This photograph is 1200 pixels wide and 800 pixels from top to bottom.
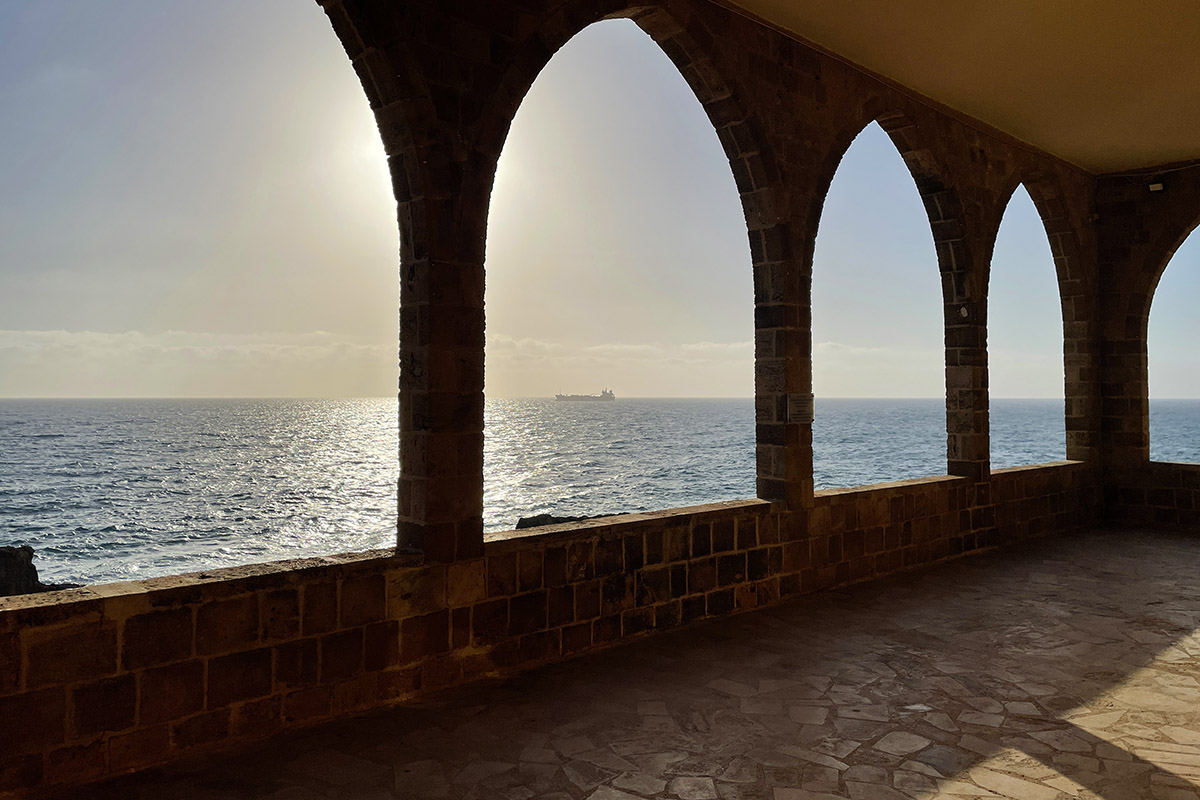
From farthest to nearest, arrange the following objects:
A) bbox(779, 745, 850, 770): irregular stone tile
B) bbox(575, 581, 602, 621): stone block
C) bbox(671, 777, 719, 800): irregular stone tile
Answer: bbox(575, 581, 602, 621): stone block
bbox(779, 745, 850, 770): irregular stone tile
bbox(671, 777, 719, 800): irregular stone tile

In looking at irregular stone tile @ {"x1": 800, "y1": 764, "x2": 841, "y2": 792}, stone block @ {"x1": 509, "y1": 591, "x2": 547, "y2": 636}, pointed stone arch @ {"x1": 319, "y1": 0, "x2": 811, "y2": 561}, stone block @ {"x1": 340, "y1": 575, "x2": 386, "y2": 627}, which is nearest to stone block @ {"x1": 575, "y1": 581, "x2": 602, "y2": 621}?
stone block @ {"x1": 509, "y1": 591, "x2": 547, "y2": 636}

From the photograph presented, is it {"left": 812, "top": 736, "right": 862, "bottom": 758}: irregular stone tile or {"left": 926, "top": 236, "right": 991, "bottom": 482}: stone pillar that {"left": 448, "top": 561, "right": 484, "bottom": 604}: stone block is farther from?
{"left": 926, "top": 236, "right": 991, "bottom": 482}: stone pillar

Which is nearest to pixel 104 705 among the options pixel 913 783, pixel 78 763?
pixel 78 763

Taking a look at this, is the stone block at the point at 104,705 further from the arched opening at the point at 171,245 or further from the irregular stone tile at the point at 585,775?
the arched opening at the point at 171,245

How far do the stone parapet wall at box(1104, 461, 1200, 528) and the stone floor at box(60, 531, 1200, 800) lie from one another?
13.0 ft

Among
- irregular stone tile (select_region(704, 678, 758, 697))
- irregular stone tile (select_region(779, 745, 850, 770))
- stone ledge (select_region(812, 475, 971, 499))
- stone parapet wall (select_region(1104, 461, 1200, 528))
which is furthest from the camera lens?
stone parapet wall (select_region(1104, 461, 1200, 528))

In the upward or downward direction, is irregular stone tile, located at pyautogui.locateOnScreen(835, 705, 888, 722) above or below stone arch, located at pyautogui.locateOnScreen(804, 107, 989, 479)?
below

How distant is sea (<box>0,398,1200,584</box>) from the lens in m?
26.7

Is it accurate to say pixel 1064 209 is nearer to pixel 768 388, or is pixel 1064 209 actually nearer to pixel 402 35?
pixel 768 388

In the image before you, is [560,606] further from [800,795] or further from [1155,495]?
[1155,495]

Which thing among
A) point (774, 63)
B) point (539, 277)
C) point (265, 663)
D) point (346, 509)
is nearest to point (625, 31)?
point (346, 509)

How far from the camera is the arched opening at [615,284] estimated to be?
40.4 meters

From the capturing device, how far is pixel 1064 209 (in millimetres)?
7906

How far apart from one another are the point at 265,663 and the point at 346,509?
30286 millimetres
